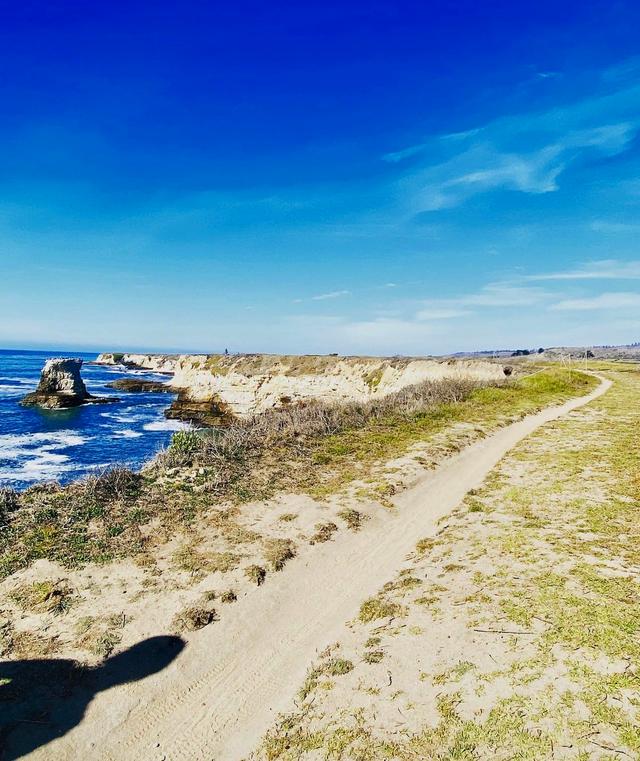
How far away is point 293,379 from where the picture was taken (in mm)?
58719

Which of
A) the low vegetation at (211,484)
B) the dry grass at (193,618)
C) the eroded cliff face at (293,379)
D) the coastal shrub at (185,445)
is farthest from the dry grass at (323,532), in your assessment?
the eroded cliff face at (293,379)

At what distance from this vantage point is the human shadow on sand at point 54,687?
4776mm

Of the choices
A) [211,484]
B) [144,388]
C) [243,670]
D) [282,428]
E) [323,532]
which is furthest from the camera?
[144,388]

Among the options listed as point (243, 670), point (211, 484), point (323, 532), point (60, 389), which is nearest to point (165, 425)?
point (60, 389)

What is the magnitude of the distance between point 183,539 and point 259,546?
1.61 metres

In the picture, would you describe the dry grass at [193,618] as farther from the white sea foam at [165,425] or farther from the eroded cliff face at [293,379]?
the eroded cliff face at [293,379]

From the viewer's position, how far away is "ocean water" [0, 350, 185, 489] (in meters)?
24.9

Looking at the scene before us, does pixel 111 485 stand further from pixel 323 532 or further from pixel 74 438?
pixel 74 438

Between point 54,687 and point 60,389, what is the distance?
186 feet

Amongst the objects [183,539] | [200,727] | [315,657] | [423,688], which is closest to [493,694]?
[423,688]

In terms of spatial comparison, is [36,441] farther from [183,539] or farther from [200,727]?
[200,727]

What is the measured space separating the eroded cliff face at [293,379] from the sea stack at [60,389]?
11.8m

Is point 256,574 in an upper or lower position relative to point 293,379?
lower

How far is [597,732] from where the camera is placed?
13.3ft
